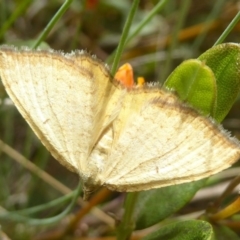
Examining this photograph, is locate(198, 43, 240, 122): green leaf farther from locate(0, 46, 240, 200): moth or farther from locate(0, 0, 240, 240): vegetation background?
locate(0, 0, 240, 240): vegetation background

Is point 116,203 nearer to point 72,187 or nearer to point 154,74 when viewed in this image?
point 72,187

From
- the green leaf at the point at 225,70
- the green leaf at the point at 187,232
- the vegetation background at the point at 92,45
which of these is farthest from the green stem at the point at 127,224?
the vegetation background at the point at 92,45

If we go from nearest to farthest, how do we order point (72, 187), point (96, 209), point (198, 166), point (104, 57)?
point (198, 166) → point (96, 209) → point (72, 187) → point (104, 57)

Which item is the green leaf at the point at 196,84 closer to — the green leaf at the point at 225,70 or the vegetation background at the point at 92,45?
the green leaf at the point at 225,70

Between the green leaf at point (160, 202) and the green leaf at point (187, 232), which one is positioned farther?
the green leaf at point (160, 202)

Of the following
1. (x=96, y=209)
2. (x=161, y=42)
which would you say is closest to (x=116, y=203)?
(x=96, y=209)

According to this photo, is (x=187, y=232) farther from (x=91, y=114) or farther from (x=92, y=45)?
(x=92, y=45)

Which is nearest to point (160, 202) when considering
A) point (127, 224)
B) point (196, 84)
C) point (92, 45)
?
point (127, 224)
